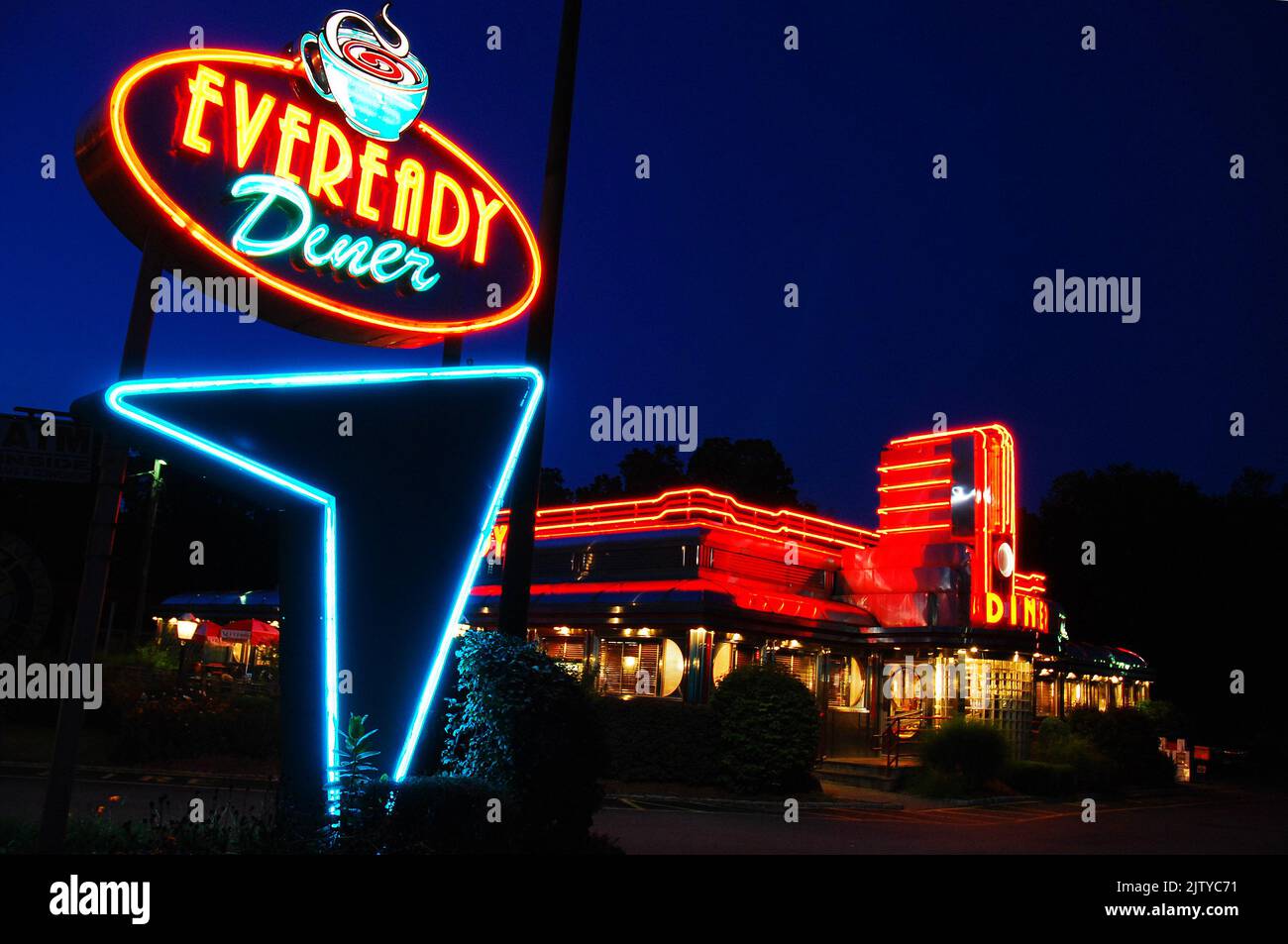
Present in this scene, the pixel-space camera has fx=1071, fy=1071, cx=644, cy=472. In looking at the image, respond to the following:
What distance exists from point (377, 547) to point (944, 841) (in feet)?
26.6

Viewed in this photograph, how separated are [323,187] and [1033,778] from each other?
54.4 ft

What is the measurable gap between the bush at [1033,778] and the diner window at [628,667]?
6945mm

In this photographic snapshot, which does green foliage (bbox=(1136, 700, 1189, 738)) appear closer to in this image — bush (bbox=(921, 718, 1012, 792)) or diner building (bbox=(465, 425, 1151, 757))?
diner building (bbox=(465, 425, 1151, 757))

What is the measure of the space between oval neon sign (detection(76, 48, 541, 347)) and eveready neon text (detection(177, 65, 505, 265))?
13 millimetres

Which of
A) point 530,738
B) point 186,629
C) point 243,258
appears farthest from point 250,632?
point 530,738

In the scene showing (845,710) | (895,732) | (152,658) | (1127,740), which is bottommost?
(1127,740)

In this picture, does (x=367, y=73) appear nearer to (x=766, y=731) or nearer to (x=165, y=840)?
(x=165, y=840)

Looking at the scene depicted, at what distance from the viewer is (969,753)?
63.8 feet

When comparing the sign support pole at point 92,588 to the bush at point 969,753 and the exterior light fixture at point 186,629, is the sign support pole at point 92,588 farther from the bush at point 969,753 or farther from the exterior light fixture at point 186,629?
the exterior light fixture at point 186,629

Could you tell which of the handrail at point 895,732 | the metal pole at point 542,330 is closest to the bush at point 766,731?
the handrail at point 895,732

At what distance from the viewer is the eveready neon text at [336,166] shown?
9.18 m
